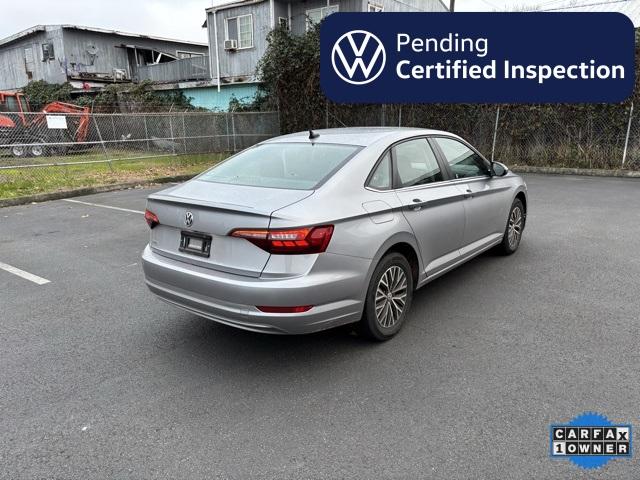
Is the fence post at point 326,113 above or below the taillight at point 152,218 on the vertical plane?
above

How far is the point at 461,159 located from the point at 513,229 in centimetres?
146

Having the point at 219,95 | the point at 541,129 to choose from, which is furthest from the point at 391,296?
the point at 219,95

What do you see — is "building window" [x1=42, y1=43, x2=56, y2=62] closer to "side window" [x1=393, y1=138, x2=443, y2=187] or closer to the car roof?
the car roof

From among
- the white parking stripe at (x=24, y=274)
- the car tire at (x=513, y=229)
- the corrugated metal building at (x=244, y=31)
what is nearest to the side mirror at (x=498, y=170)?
the car tire at (x=513, y=229)

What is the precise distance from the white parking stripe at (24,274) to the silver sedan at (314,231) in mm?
2287

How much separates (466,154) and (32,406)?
436cm

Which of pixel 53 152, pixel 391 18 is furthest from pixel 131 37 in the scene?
pixel 391 18

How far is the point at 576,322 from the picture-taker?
401 centimetres

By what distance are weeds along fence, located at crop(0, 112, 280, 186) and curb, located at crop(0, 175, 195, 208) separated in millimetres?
1640

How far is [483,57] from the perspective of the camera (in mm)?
13695

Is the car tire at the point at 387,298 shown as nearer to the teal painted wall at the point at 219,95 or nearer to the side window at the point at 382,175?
the side window at the point at 382,175

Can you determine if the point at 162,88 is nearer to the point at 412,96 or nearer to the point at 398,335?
the point at 412,96

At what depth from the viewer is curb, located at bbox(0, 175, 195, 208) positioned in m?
10.2

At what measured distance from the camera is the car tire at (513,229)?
5704 mm
